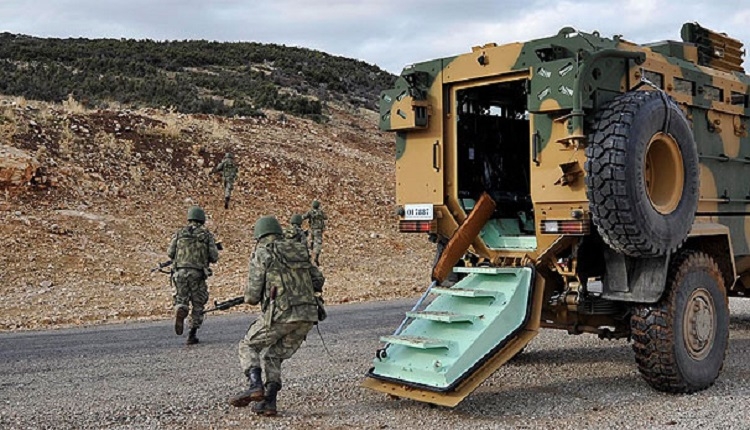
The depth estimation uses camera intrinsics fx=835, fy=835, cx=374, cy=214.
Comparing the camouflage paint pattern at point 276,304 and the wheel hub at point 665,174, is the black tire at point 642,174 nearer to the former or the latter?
the wheel hub at point 665,174

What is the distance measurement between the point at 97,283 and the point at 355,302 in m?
5.36

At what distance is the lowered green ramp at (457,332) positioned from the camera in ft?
20.5

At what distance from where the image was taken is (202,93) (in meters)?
36.9

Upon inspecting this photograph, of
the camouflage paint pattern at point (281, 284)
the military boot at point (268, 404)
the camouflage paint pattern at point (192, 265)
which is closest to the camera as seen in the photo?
the military boot at point (268, 404)

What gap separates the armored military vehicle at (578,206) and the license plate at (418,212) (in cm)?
3

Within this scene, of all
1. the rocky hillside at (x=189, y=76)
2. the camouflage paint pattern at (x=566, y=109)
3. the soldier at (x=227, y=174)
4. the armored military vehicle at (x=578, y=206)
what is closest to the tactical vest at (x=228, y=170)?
the soldier at (x=227, y=174)

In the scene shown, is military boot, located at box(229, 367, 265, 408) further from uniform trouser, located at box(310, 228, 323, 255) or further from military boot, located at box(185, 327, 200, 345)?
uniform trouser, located at box(310, 228, 323, 255)

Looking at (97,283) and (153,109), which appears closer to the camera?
(97,283)

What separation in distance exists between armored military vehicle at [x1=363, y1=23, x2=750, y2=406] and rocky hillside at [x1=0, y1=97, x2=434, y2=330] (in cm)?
732

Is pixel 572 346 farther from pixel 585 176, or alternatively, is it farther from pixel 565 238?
pixel 585 176

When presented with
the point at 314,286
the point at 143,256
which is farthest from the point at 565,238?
the point at 143,256

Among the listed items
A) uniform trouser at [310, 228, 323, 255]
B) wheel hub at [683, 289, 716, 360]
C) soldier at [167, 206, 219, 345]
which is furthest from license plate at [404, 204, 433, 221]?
uniform trouser at [310, 228, 323, 255]

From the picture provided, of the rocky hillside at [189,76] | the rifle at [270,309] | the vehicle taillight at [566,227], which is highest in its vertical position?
the rocky hillside at [189,76]

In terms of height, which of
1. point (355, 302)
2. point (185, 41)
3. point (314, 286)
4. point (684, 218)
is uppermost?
point (185, 41)
